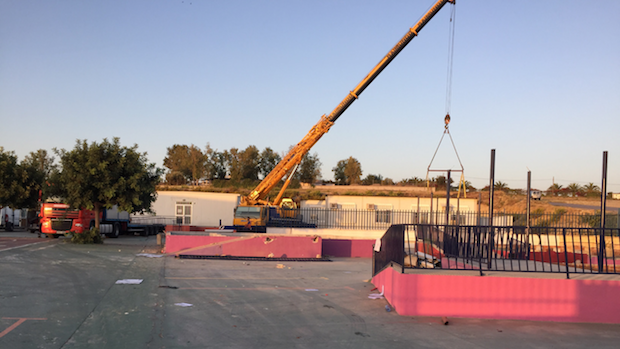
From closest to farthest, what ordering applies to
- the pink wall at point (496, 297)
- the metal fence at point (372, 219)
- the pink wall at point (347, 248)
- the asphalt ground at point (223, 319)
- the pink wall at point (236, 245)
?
the asphalt ground at point (223, 319) < the pink wall at point (496, 297) < the pink wall at point (236, 245) < the pink wall at point (347, 248) < the metal fence at point (372, 219)

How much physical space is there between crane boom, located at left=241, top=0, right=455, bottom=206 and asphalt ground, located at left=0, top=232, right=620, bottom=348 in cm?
1204

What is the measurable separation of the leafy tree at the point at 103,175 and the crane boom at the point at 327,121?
6.41 meters

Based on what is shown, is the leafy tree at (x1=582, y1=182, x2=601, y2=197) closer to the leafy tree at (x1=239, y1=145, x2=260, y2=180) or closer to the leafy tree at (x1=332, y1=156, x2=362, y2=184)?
the leafy tree at (x1=332, y1=156, x2=362, y2=184)

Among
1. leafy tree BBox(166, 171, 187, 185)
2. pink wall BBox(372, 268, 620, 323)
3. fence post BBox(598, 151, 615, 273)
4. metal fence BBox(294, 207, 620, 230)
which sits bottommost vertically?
pink wall BBox(372, 268, 620, 323)

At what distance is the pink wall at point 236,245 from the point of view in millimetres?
20578

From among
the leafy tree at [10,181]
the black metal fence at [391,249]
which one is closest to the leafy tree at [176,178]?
the leafy tree at [10,181]

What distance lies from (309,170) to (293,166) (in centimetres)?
4816

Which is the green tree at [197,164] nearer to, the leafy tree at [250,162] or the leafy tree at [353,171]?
the leafy tree at [250,162]

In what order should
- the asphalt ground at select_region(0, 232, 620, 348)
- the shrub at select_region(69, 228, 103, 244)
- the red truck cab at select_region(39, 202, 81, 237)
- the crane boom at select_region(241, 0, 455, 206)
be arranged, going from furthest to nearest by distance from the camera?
the red truck cab at select_region(39, 202, 81, 237) → the shrub at select_region(69, 228, 103, 244) → the crane boom at select_region(241, 0, 455, 206) → the asphalt ground at select_region(0, 232, 620, 348)

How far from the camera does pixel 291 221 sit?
84.8ft

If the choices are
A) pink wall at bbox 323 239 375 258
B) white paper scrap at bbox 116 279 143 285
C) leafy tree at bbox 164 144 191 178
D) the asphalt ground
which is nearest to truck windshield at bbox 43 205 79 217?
the asphalt ground

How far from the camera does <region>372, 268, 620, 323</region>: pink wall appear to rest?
29.6 feet

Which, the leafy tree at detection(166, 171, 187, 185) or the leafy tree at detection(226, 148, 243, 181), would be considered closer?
the leafy tree at detection(226, 148, 243, 181)

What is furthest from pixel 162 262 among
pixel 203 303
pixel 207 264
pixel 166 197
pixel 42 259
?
pixel 166 197
